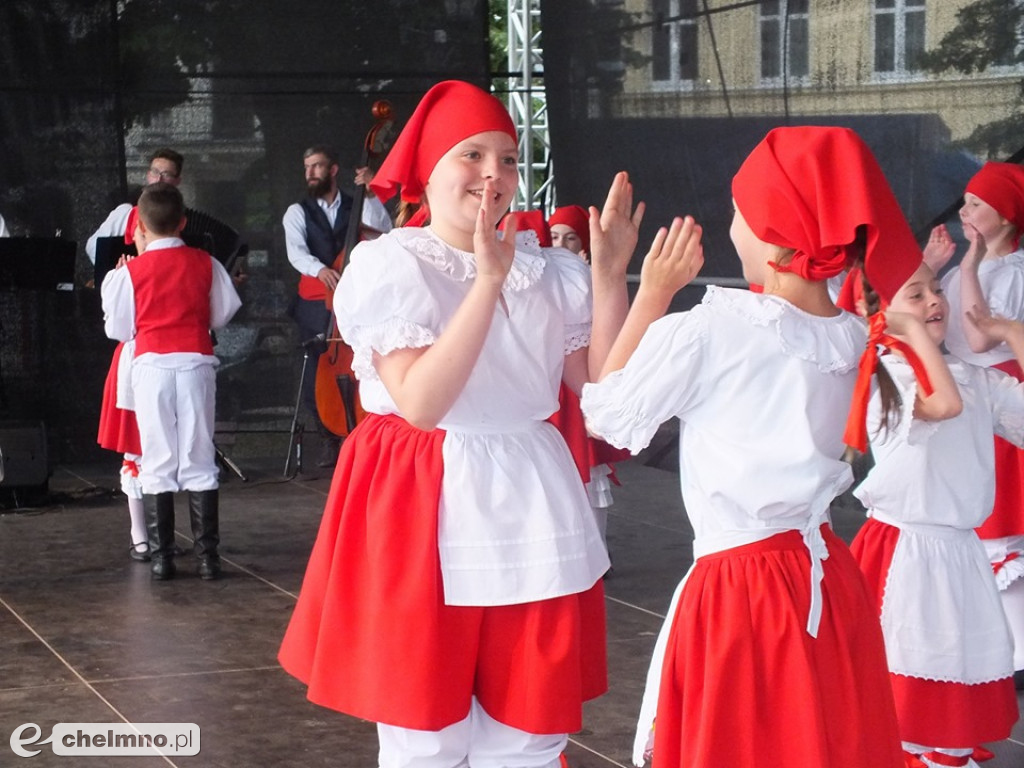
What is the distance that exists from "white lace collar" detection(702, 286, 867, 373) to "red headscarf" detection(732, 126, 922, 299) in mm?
64

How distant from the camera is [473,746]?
7.64ft

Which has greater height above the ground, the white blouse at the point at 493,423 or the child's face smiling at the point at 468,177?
the child's face smiling at the point at 468,177

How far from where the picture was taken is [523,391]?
7.51 feet

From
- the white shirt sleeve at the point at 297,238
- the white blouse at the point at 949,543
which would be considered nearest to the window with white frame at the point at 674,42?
the white shirt sleeve at the point at 297,238

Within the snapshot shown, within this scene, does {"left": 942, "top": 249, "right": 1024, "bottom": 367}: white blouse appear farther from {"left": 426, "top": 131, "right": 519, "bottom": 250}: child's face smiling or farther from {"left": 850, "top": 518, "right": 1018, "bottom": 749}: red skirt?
{"left": 426, "top": 131, "right": 519, "bottom": 250}: child's face smiling

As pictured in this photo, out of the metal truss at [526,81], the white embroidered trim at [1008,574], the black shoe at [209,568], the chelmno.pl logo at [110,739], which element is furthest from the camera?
the metal truss at [526,81]

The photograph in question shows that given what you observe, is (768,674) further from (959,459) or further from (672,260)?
(959,459)

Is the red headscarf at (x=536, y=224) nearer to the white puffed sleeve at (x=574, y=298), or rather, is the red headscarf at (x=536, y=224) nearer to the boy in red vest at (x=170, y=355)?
the boy in red vest at (x=170, y=355)

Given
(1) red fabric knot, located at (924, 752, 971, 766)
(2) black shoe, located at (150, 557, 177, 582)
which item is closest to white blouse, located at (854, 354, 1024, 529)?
(1) red fabric knot, located at (924, 752, 971, 766)

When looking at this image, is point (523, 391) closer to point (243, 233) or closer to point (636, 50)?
point (636, 50)

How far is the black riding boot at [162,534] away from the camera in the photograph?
17.8 feet

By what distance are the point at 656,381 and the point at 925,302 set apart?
3.95 ft

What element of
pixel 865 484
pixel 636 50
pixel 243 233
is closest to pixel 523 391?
pixel 865 484

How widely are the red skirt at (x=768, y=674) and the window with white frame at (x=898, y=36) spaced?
3.89 m
